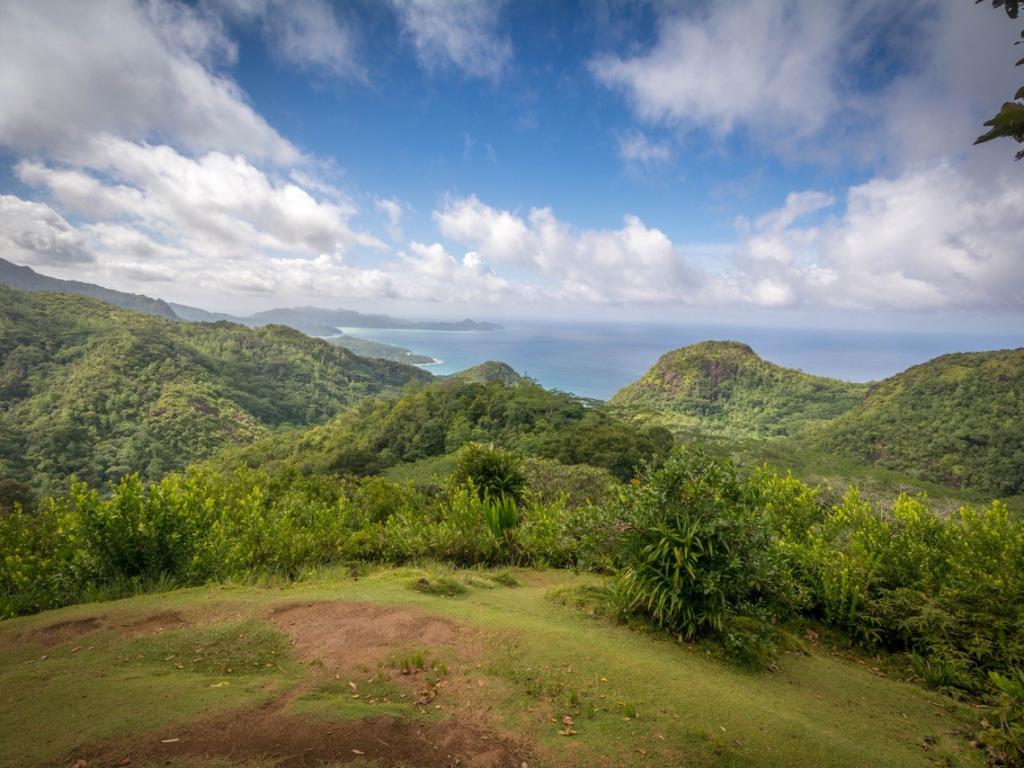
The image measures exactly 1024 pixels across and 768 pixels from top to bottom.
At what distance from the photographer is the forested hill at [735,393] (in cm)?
10212

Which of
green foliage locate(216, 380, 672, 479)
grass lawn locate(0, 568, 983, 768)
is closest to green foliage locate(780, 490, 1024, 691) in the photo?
grass lawn locate(0, 568, 983, 768)

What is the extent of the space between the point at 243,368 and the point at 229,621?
13443 cm

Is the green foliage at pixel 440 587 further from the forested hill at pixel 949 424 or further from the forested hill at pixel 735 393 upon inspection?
the forested hill at pixel 735 393

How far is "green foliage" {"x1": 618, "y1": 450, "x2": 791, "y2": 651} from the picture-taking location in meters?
5.09

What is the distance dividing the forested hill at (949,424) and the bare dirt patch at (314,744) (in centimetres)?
7673

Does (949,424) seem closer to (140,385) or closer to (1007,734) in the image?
(1007,734)

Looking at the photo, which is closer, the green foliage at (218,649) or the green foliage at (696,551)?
the green foliage at (218,649)

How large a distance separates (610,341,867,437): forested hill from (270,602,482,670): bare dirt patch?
9244cm

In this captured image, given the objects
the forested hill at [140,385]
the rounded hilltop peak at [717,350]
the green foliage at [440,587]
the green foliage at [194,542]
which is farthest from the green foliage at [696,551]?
the rounded hilltop peak at [717,350]

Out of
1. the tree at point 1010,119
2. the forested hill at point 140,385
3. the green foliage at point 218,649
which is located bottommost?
the forested hill at point 140,385

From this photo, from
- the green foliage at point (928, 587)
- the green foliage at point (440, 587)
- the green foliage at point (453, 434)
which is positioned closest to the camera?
the green foliage at point (928, 587)

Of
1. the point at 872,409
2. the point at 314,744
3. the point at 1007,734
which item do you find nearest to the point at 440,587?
the point at 314,744

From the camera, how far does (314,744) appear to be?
3092 millimetres

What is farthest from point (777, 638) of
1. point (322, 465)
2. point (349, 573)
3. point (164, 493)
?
point (322, 465)
